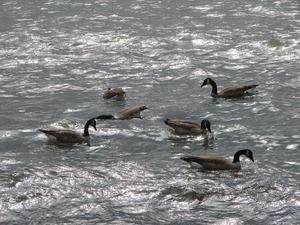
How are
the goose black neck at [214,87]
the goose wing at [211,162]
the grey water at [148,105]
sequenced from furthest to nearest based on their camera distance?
the goose black neck at [214,87], the goose wing at [211,162], the grey water at [148,105]

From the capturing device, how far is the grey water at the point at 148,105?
17.5 metres

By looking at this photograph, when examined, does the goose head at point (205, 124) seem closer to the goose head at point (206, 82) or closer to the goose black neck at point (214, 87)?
the goose black neck at point (214, 87)

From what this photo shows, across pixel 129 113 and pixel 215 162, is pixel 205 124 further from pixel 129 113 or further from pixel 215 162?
pixel 129 113

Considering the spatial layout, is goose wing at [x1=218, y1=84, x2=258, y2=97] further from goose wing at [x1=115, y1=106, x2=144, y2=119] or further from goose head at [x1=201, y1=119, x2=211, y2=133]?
goose head at [x1=201, y1=119, x2=211, y2=133]

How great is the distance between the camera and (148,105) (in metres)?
26.7

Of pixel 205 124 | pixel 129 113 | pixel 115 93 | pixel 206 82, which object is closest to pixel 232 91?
pixel 206 82

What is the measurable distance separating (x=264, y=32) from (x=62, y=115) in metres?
14.6

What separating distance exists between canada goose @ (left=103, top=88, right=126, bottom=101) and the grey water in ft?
1.01

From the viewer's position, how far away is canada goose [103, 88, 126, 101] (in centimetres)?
2728

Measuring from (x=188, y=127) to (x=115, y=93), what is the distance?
17.4ft

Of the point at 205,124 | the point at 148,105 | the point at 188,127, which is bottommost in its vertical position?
the point at 148,105

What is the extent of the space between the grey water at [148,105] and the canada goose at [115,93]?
31 centimetres

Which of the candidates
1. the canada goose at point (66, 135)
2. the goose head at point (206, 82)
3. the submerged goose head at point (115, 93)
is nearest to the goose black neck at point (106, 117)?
the canada goose at point (66, 135)

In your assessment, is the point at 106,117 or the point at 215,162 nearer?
the point at 215,162
